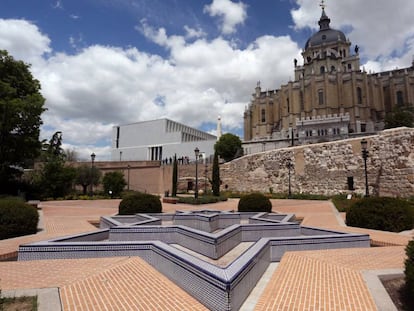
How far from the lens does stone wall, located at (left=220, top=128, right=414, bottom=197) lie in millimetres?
17156

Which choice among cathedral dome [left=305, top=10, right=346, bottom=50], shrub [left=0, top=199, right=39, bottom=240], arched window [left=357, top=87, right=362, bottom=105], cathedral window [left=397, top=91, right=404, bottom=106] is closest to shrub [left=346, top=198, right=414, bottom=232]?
shrub [left=0, top=199, right=39, bottom=240]

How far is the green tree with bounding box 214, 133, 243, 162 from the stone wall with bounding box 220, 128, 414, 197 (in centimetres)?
1187

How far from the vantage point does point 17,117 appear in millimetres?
19516

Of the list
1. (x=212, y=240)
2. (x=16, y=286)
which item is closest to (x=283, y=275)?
(x=212, y=240)

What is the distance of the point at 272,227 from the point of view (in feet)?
26.9

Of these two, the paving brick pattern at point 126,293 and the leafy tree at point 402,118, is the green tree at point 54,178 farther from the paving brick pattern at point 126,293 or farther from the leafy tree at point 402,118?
the leafy tree at point 402,118

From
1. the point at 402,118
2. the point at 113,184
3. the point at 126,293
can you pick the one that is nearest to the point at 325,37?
the point at 402,118

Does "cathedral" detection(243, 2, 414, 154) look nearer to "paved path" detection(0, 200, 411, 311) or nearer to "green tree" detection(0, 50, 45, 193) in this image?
"green tree" detection(0, 50, 45, 193)

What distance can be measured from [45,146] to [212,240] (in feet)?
72.8

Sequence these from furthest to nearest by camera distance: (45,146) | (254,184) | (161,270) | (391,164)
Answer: (254,184), (45,146), (391,164), (161,270)

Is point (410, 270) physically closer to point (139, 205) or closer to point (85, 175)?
point (139, 205)

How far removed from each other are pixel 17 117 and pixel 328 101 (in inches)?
2083

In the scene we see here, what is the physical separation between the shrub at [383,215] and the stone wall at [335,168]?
8820 mm

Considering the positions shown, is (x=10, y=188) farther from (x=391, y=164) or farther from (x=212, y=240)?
(x=391, y=164)
